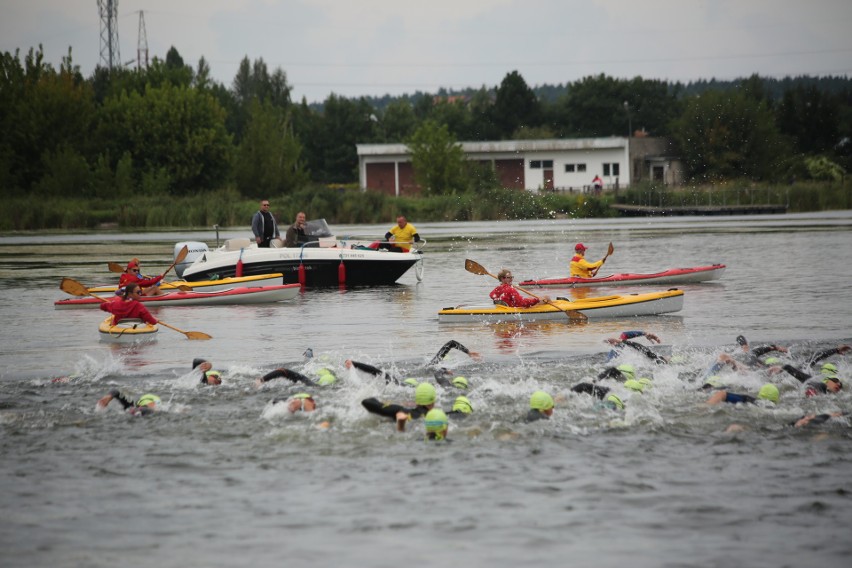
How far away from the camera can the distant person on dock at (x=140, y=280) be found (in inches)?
763

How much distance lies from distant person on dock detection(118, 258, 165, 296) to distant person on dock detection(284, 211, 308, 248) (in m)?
3.40

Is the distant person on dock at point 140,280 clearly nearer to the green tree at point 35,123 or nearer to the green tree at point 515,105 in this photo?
the green tree at point 35,123

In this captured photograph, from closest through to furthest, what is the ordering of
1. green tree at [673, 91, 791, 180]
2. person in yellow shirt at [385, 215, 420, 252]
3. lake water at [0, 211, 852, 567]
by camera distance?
lake water at [0, 211, 852, 567]
person in yellow shirt at [385, 215, 420, 252]
green tree at [673, 91, 791, 180]

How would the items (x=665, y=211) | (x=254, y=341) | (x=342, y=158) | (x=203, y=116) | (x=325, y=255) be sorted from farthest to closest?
1. (x=342, y=158)
2. (x=203, y=116)
3. (x=665, y=211)
4. (x=325, y=255)
5. (x=254, y=341)

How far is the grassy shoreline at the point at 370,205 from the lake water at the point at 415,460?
40506 mm

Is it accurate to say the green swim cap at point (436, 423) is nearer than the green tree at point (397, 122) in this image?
Yes

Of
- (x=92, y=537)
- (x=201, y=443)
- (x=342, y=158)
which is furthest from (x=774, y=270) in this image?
(x=342, y=158)

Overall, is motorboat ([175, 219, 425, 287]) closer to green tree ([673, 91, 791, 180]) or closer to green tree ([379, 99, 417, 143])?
green tree ([673, 91, 791, 180])

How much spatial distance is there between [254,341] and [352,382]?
455 cm

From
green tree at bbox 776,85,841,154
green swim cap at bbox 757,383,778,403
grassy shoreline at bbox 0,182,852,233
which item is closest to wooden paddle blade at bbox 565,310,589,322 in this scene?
green swim cap at bbox 757,383,778,403

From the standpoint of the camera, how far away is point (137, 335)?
17016mm

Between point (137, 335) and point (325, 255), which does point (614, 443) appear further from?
point (325, 255)

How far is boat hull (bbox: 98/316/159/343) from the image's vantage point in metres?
16.9

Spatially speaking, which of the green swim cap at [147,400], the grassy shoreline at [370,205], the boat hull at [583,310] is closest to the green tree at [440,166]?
the grassy shoreline at [370,205]
